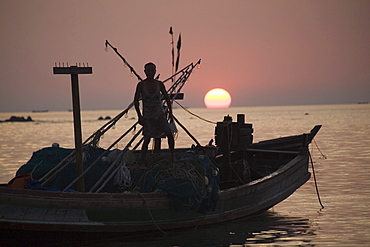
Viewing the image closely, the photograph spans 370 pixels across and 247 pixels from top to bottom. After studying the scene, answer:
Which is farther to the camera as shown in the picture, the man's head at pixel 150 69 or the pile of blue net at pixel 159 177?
the man's head at pixel 150 69

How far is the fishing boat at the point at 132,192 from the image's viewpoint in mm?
9109

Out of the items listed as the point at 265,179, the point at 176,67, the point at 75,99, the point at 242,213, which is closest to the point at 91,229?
the point at 75,99

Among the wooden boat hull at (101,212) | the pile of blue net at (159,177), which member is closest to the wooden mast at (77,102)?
the pile of blue net at (159,177)

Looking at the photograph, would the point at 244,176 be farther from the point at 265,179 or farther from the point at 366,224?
the point at 366,224

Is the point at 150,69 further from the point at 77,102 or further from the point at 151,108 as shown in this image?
the point at 77,102

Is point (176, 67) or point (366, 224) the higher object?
point (176, 67)

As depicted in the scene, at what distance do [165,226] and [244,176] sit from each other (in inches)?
148

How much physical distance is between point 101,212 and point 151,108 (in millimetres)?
2644

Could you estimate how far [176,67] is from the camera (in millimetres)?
14852

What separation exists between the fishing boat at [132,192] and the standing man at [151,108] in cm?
55

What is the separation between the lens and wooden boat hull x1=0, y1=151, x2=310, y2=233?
8961 millimetres

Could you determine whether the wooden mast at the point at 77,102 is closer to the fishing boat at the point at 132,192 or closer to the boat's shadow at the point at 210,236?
the fishing boat at the point at 132,192

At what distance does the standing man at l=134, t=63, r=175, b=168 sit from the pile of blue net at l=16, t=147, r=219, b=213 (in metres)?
0.40

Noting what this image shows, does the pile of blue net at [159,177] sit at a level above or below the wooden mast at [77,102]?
below
